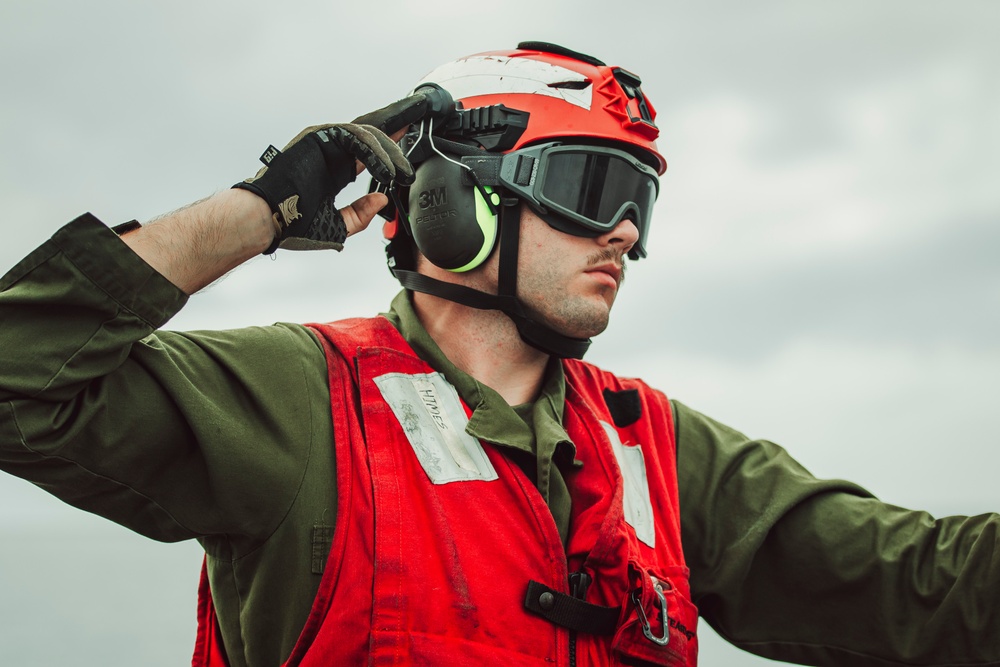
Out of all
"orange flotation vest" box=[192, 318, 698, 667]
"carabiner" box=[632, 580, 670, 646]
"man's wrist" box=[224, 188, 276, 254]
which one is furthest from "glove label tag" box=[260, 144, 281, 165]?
"carabiner" box=[632, 580, 670, 646]

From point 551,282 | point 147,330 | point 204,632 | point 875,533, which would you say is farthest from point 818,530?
point 147,330

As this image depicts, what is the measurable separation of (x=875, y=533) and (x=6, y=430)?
2.43 metres

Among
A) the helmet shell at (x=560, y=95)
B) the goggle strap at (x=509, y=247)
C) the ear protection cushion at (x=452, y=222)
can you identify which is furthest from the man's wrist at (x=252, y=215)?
the helmet shell at (x=560, y=95)

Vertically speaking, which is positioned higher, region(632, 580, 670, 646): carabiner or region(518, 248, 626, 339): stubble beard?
region(518, 248, 626, 339): stubble beard

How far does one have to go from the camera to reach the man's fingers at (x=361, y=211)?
Result: 2504mm

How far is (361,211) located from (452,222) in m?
0.44

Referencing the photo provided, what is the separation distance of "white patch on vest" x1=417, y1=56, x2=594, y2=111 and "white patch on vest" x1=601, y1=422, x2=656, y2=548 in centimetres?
101

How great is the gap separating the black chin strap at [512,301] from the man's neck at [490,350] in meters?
0.05

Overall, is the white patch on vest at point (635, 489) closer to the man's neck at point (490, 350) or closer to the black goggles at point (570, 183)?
the man's neck at point (490, 350)

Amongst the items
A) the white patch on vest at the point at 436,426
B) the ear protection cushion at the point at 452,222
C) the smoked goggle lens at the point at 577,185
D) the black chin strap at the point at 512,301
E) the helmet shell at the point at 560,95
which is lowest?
the white patch on vest at the point at 436,426

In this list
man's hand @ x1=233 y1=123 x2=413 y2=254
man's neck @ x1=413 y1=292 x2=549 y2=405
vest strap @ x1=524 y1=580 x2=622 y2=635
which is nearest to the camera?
man's hand @ x1=233 y1=123 x2=413 y2=254

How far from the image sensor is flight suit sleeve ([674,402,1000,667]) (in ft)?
9.60

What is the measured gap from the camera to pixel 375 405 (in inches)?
100

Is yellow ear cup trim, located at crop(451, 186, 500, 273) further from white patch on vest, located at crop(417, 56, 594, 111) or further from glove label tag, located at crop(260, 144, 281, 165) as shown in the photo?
glove label tag, located at crop(260, 144, 281, 165)
